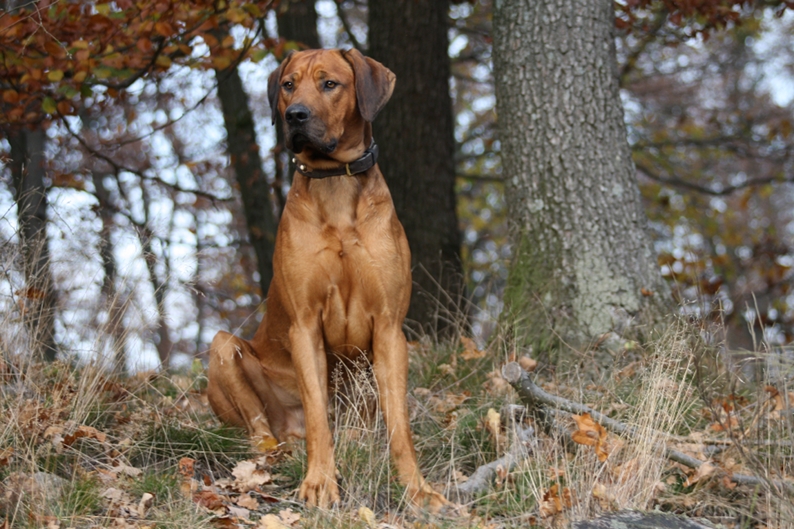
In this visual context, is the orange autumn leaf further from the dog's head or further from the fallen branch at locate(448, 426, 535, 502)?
the dog's head

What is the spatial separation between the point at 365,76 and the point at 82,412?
85.0 inches

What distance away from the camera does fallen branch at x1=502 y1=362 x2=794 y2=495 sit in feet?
12.1

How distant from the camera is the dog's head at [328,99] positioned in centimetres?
393

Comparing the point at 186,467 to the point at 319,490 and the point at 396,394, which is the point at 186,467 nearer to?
the point at 319,490

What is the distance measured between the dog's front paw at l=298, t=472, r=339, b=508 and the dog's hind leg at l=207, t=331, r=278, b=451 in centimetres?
96

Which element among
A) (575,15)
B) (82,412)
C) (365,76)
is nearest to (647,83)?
(575,15)

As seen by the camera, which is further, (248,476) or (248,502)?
(248,476)

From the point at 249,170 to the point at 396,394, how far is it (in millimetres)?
6216

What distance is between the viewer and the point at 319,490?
3674 mm

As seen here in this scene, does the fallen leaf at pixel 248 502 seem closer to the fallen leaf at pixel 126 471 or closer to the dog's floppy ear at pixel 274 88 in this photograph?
the fallen leaf at pixel 126 471

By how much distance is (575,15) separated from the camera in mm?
5609

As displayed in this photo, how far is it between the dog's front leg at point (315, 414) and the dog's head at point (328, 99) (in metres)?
0.91

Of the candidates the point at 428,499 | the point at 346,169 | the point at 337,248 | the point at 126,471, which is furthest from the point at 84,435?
the point at 346,169

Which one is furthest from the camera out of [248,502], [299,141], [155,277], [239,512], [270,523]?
[155,277]
